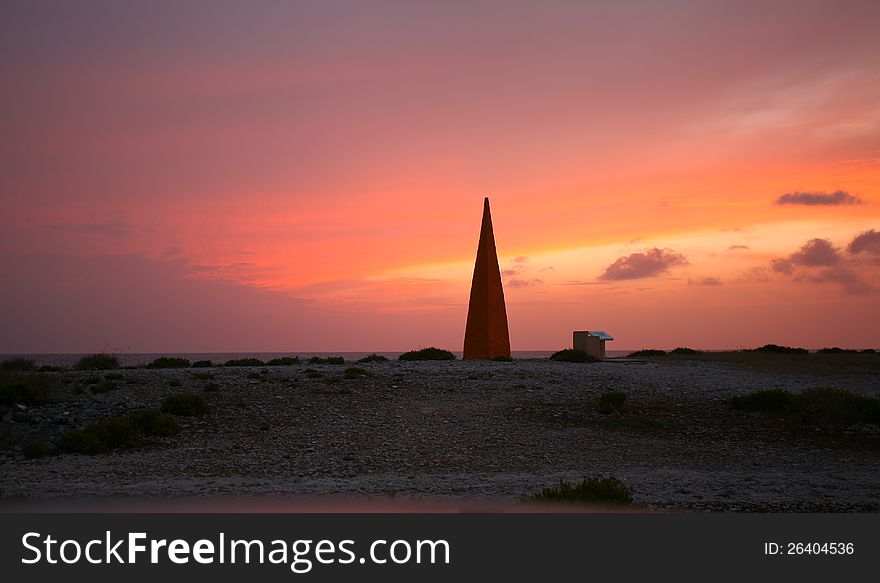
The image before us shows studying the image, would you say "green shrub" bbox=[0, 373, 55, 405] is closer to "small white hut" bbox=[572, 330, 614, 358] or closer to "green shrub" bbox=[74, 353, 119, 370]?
"green shrub" bbox=[74, 353, 119, 370]

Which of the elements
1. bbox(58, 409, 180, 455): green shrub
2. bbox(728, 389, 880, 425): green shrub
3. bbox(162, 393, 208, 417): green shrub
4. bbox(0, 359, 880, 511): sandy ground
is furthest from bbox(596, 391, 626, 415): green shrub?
bbox(58, 409, 180, 455): green shrub

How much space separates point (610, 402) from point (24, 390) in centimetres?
1370

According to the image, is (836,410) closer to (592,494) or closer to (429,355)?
(592,494)

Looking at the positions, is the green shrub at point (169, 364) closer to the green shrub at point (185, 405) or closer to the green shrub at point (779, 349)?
the green shrub at point (185, 405)

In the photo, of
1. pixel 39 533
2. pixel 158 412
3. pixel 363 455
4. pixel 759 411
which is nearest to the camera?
pixel 39 533

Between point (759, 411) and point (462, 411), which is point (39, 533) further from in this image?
point (759, 411)

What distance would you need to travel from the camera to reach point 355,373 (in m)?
21.6

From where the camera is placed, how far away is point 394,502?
32.0ft

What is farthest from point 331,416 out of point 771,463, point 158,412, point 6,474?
point 771,463

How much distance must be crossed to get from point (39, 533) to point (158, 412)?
9.33 m

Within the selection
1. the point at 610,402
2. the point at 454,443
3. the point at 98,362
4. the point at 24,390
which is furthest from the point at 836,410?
the point at 98,362

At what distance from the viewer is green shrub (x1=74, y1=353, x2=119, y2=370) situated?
83.1ft

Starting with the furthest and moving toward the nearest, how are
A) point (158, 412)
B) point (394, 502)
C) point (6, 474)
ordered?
point (158, 412), point (6, 474), point (394, 502)

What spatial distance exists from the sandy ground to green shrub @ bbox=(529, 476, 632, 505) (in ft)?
1.26
